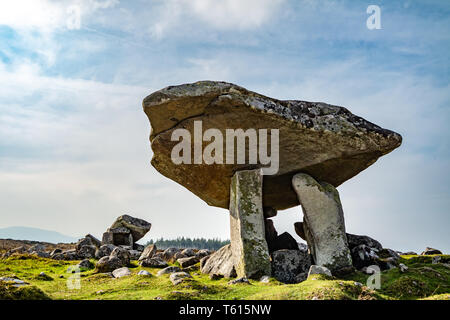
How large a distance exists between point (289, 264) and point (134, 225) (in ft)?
52.5

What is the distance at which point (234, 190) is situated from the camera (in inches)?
669

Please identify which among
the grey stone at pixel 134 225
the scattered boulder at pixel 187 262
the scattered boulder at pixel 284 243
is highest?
→ the grey stone at pixel 134 225

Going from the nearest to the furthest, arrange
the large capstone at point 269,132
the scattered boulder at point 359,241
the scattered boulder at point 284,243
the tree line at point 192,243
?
the large capstone at point 269,132 → the scattered boulder at point 359,241 → the scattered boulder at point 284,243 → the tree line at point 192,243

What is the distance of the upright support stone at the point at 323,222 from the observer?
1586cm

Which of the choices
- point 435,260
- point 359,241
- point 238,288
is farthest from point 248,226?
point 435,260

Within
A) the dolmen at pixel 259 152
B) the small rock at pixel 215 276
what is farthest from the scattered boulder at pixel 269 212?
the small rock at pixel 215 276

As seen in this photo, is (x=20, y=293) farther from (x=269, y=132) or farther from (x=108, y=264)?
(x=269, y=132)

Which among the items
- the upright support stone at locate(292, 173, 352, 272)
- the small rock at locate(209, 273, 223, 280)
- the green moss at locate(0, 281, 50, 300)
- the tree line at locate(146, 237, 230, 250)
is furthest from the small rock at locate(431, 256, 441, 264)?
the tree line at locate(146, 237, 230, 250)

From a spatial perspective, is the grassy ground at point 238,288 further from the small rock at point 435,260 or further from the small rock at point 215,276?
the small rock at point 435,260

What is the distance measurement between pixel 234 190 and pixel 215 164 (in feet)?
4.58

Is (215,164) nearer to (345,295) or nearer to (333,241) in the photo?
(333,241)

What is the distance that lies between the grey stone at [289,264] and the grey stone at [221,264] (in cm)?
166

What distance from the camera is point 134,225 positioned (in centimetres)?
2909

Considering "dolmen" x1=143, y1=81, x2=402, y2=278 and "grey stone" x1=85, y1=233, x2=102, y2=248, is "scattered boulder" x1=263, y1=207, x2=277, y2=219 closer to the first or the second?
"dolmen" x1=143, y1=81, x2=402, y2=278
